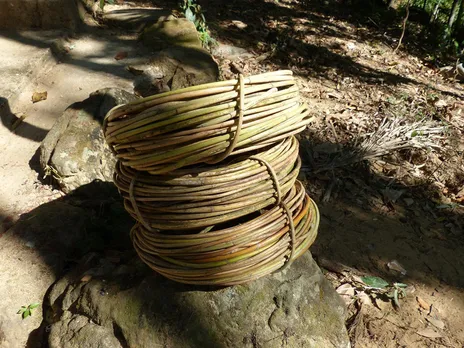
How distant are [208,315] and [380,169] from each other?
9.03ft

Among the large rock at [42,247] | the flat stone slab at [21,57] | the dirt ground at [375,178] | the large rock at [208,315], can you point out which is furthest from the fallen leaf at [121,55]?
the large rock at [208,315]

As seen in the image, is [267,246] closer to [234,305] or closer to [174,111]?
[234,305]

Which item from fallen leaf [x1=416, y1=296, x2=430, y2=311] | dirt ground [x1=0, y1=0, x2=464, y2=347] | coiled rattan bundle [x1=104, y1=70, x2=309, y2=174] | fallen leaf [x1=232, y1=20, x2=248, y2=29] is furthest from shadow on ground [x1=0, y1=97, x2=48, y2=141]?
fallen leaf [x1=232, y1=20, x2=248, y2=29]

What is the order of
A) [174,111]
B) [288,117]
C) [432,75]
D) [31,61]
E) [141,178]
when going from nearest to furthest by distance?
1. [174,111]
2. [288,117]
3. [141,178]
4. [31,61]
5. [432,75]

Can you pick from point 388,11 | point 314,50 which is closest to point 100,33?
point 314,50

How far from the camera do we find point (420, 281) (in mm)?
2789

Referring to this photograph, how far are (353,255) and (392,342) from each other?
2.47 ft

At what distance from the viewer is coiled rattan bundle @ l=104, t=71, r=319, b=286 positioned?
4.57 feet

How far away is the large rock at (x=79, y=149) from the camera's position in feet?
10.4

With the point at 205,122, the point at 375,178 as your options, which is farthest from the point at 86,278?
the point at 375,178

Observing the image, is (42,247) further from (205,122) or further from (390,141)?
(390,141)

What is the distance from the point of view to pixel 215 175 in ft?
5.09

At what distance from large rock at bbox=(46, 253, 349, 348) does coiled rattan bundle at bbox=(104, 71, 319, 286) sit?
209mm

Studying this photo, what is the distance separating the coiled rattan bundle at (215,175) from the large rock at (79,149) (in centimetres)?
154
